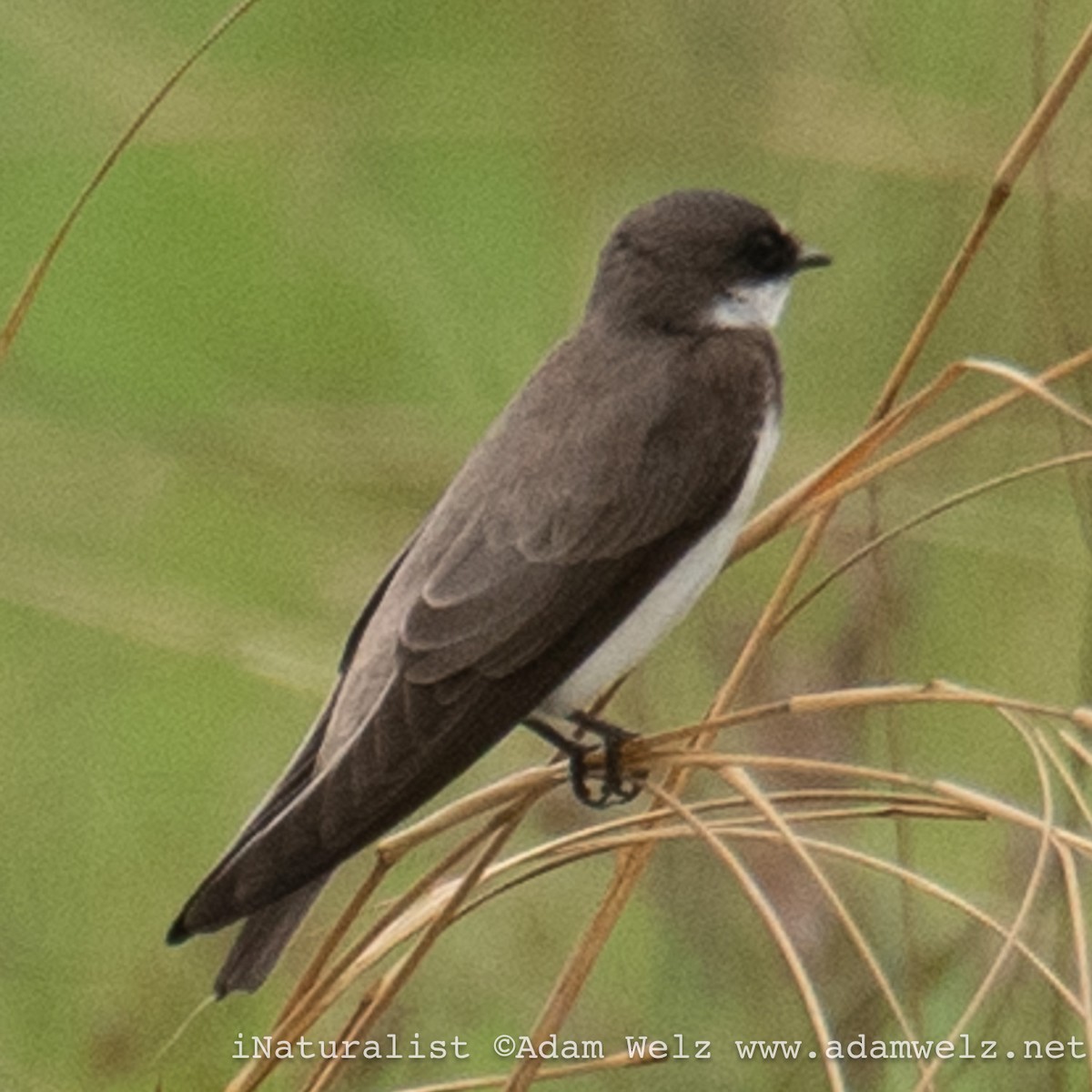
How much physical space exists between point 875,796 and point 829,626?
5.23 feet

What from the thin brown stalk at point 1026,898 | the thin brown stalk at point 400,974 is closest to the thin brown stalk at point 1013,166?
the thin brown stalk at point 1026,898

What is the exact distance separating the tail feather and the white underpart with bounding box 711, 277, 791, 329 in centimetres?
89

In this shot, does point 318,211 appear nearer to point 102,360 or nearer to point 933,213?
point 933,213

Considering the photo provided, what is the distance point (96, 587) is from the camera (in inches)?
138

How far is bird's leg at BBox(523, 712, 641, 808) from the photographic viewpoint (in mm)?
2609

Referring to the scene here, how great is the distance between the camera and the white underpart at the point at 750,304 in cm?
311

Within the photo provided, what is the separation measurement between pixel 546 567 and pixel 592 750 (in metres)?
0.18

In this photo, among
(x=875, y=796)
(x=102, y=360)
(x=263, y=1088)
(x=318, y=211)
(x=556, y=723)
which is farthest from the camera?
(x=102, y=360)

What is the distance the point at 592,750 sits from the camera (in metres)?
2.66

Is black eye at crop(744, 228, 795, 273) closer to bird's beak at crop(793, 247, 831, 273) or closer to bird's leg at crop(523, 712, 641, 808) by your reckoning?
bird's beak at crop(793, 247, 831, 273)

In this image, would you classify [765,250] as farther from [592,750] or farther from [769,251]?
[592,750]

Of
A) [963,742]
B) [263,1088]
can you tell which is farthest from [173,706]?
[263,1088]

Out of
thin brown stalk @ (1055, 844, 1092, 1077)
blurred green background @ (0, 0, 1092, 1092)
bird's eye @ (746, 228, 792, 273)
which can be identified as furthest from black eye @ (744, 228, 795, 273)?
thin brown stalk @ (1055, 844, 1092, 1077)

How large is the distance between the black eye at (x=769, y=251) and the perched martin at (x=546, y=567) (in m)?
0.10
